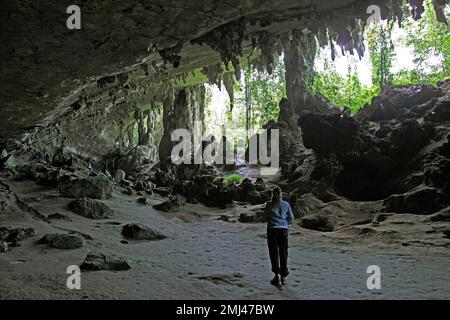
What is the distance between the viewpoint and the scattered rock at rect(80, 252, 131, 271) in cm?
597

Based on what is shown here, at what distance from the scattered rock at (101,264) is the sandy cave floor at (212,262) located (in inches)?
5.6

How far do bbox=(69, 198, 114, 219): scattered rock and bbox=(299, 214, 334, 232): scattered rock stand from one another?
5962 millimetres

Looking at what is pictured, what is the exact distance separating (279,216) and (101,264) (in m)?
2.92

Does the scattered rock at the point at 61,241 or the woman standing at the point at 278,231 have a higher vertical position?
the woman standing at the point at 278,231

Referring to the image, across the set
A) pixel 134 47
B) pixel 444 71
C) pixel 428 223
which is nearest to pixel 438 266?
pixel 428 223

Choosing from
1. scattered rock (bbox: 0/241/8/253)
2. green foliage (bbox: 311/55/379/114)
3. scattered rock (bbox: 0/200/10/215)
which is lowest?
scattered rock (bbox: 0/241/8/253)

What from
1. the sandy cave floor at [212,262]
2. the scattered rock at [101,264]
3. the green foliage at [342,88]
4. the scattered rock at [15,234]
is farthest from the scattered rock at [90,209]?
the green foliage at [342,88]

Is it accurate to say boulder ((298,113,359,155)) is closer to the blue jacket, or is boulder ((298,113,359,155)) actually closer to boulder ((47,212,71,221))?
the blue jacket

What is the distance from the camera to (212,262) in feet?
25.0

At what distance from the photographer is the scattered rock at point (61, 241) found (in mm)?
7320

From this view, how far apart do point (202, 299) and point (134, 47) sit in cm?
583

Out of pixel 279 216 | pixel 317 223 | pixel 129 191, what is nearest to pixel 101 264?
pixel 279 216

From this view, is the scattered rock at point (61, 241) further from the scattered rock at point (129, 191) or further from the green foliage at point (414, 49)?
the green foliage at point (414, 49)

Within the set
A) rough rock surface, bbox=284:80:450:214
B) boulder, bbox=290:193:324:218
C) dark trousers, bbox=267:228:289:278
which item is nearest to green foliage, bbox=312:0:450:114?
rough rock surface, bbox=284:80:450:214
